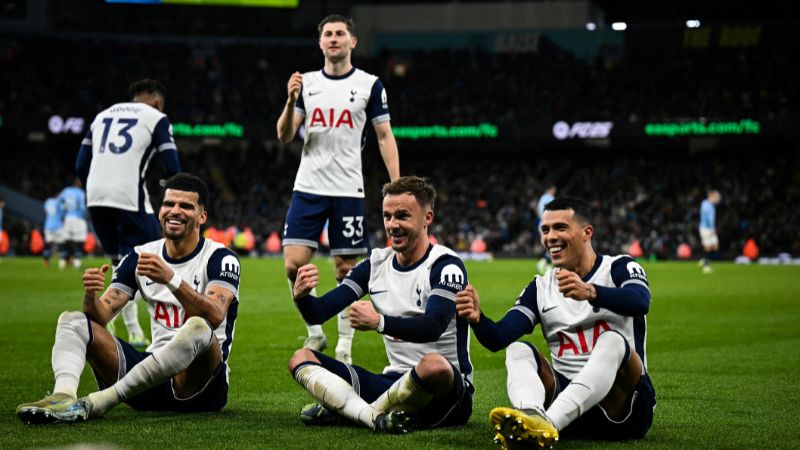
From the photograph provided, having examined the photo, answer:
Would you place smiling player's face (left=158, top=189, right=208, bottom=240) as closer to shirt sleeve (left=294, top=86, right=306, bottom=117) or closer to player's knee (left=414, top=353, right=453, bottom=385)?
player's knee (left=414, top=353, right=453, bottom=385)

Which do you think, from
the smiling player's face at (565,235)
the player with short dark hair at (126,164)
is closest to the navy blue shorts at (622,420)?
the smiling player's face at (565,235)

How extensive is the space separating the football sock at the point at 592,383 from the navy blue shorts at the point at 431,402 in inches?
29.5

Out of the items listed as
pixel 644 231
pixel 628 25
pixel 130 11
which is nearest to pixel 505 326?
pixel 644 231

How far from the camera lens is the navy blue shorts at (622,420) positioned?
17.1 feet

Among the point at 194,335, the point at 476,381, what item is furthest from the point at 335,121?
the point at 194,335

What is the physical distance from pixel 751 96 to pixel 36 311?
1328 inches

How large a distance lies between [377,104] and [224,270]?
10.3ft

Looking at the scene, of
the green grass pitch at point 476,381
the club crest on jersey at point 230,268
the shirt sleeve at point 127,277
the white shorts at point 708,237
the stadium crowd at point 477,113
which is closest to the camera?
the green grass pitch at point 476,381

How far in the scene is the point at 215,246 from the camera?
20.3ft

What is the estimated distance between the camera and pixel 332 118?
873 cm

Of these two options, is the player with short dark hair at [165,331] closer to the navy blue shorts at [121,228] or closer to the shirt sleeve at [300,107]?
the shirt sleeve at [300,107]

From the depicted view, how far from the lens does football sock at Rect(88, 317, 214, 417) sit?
5.49 meters

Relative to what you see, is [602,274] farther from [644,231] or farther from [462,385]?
[644,231]

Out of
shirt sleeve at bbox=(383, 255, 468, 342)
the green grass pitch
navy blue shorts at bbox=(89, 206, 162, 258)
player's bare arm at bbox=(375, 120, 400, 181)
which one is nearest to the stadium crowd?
the green grass pitch
